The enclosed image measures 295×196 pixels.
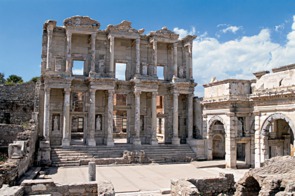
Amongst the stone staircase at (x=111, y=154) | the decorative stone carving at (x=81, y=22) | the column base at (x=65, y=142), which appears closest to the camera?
the stone staircase at (x=111, y=154)

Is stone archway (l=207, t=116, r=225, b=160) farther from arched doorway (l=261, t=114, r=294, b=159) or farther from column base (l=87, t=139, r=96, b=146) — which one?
column base (l=87, t=139, r=96, b=146)

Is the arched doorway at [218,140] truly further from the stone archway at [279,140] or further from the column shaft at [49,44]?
the column shaft at [49,44]

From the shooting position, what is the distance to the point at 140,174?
755 inches

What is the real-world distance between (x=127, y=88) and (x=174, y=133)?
591 centimetres

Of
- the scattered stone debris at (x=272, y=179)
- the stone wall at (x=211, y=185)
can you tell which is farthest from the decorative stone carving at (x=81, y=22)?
the scattered stone debris at (x=272, y=179)

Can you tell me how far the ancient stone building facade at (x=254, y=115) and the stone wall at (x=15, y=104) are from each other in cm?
1835

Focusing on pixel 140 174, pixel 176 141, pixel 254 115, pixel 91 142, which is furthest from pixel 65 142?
pixel 254 115

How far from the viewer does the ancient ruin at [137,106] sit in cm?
2087

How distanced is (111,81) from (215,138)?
1063cm

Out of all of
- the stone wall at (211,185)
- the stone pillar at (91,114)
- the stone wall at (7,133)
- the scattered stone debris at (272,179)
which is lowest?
the stone wall at (211,185)

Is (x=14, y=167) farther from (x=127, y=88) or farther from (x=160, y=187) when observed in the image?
(x=127, y=88)

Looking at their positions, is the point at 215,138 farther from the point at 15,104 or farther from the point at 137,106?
the point at 15,104

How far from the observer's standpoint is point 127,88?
27656 millimetres

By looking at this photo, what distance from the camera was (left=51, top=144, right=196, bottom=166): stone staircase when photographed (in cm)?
2239
